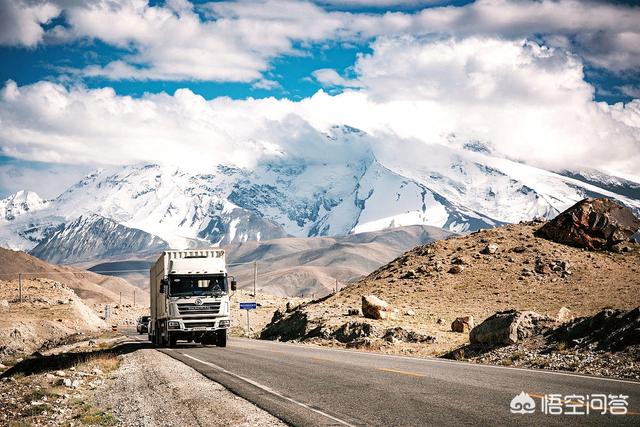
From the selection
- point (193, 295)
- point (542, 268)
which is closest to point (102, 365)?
point (193, 295)

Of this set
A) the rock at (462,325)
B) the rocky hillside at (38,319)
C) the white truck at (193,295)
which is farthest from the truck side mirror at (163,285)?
the rocky hillside at (38,319)

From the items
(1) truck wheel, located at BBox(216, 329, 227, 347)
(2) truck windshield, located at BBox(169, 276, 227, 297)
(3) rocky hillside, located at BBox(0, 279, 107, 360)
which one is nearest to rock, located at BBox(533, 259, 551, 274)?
(1) truck wheel, located at BBox(216, 329, 227, 347)

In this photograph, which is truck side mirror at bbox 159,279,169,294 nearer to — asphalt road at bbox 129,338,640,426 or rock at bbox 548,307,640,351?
asphalt road at bbox 129,338,640,426

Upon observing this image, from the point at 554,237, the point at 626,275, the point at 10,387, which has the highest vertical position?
the point at 554,237

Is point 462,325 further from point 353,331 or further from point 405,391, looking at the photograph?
point 405,391

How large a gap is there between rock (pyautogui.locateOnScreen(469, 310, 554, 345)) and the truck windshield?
1171 centimetres

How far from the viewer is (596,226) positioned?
62.4 meters

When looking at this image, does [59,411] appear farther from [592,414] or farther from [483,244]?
[483,244]

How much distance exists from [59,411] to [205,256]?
18.5 meters

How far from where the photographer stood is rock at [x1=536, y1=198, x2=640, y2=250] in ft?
203

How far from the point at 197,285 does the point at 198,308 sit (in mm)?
1102

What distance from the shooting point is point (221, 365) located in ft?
74.2

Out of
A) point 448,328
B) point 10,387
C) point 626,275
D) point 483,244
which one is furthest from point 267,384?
point 483,244

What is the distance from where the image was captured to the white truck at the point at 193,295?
31.3 metres
